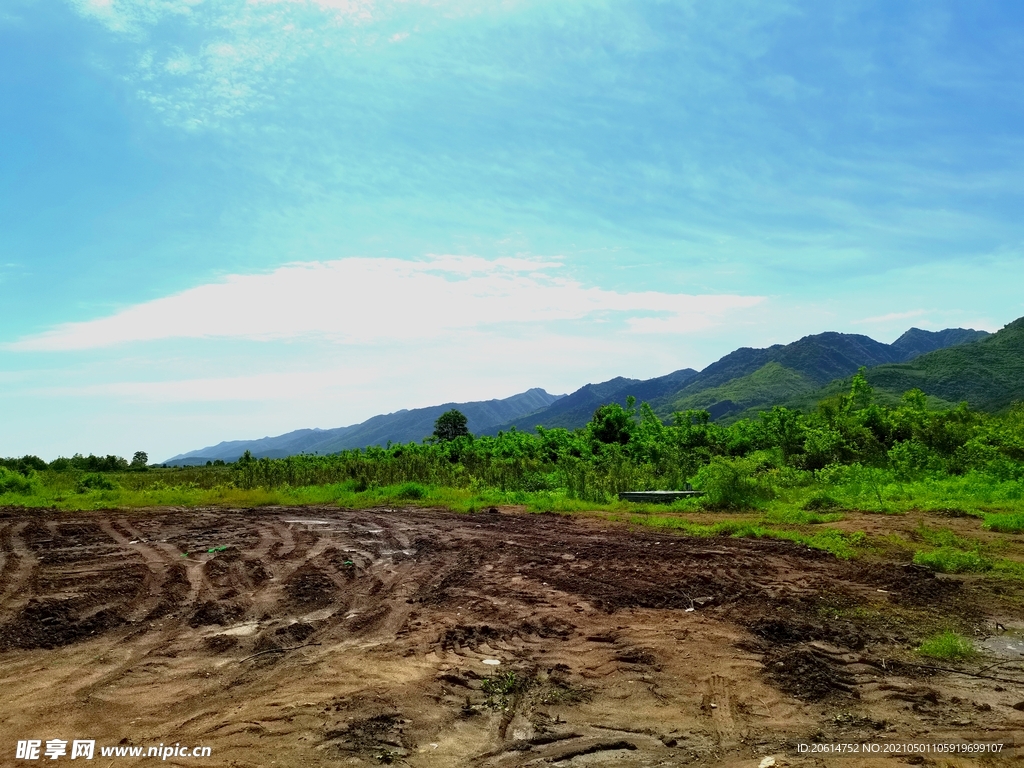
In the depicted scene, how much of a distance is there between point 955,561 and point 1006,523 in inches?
163

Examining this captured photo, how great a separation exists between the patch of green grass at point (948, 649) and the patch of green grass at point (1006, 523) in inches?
294

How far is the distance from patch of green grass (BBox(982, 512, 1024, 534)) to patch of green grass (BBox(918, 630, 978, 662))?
747 centimetres

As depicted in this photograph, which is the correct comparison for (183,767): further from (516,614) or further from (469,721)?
(516,614)

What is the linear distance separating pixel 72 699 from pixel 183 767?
187cm

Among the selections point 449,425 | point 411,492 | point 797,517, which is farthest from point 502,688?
point 449,425

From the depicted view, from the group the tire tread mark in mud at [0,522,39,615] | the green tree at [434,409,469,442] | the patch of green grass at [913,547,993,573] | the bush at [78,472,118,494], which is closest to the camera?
the tire tread mark in mud at [0,522,39,615]

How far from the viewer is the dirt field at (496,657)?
15.1 feet

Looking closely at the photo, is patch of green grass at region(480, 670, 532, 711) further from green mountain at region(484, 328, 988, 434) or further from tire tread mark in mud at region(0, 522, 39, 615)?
green mountain at region(484, 328, 988, 434)

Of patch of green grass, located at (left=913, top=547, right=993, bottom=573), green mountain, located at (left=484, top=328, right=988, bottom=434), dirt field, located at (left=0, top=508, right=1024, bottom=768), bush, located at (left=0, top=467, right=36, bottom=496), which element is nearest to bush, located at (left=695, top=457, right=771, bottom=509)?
dirt field, located at (left=0, top=508, right=1024, bottom=768)

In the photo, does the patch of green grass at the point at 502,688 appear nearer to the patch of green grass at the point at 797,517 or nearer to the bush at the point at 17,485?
the patch of green grass at the point at 797,517

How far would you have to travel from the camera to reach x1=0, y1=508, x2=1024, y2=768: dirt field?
4590 millimetres

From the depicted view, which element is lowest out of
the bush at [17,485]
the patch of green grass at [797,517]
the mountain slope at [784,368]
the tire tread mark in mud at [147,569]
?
the patch of green grass at [797,517]

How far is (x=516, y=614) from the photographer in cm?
756

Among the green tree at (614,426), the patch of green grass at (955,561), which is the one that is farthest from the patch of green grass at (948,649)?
the green tree at (614,426)
